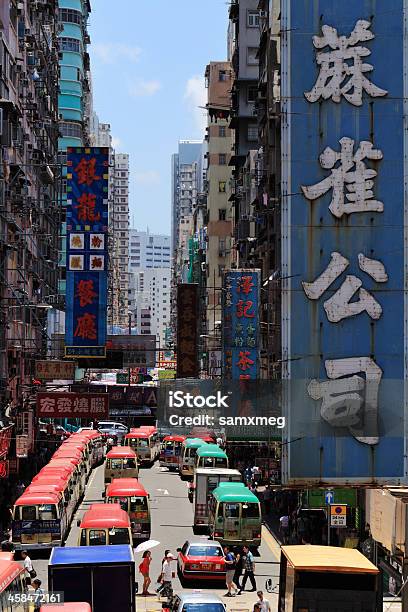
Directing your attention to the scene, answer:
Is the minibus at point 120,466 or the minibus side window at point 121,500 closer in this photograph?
the minibus side window at point 121,500

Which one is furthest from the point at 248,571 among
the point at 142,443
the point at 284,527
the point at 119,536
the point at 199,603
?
the point at 142,443

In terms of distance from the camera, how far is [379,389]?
90.4 feet

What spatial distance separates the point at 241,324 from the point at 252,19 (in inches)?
2234

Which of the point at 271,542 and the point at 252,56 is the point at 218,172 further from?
the point at 271,542

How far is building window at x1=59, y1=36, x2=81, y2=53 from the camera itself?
129 m

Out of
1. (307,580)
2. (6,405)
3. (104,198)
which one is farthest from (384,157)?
(6,405)

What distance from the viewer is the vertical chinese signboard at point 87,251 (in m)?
40.5

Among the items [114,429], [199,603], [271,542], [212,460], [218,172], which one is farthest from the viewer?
[218,172]

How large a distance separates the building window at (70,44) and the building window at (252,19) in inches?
1326

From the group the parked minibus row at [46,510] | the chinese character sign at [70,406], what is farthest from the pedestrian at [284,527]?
the chinese character sign at [70,406]

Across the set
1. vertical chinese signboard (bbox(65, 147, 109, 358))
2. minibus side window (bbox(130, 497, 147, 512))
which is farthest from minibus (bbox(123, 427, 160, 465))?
vertical chinese signboard (bbox(65, 147, 109, 358))

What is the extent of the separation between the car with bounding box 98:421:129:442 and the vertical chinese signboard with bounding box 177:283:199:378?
4144 centimetres

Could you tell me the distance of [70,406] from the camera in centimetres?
5188

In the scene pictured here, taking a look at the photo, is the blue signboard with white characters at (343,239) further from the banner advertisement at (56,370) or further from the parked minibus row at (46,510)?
the banner advertisement at (56,370)
